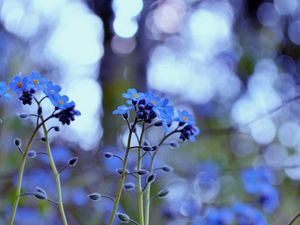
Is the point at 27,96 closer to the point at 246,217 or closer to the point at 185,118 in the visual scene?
the point at 185,118

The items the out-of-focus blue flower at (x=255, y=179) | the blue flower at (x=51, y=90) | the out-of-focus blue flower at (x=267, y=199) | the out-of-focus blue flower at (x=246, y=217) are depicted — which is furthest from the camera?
the out-of-focus blue flower at (x=255, y=179)

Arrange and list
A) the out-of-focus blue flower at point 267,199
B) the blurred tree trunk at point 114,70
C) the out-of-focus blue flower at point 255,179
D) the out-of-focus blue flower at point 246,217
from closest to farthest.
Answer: the out-of-focus blue flower at point 246,217 → the out-of-focus blue flower at point 267,199 → the out-of-focus blue flower at point 255,179 → the blurred tree trunk at point 114,70

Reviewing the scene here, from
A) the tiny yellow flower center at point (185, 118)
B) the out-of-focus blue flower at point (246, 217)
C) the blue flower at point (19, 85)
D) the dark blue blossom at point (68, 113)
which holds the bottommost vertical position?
the dark blue blossom at point (68, 113)

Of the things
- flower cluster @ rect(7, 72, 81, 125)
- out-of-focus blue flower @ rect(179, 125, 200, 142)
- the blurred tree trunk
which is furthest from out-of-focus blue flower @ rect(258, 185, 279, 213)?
the blurred tree trunk

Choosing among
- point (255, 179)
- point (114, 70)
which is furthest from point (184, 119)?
point (114, 70)

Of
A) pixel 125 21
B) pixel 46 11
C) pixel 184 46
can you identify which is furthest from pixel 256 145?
pixel 46 11

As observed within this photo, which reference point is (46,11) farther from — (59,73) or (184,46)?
(184,46)

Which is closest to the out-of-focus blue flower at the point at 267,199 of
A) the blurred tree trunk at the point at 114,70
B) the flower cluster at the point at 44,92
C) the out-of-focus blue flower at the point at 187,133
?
the out-of-focus blue flower at the point at 187,133

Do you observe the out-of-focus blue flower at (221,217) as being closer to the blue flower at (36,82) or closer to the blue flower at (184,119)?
the blue flower at (184,119)

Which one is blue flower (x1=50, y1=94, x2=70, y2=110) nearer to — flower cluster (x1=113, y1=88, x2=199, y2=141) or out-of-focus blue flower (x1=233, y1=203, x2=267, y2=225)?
flower cluster (x1=113, y1=88, x2=199, y2=141)

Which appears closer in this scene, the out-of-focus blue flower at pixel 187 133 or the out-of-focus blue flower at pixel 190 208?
the out-of-focus blue flower at pixel 187 133
